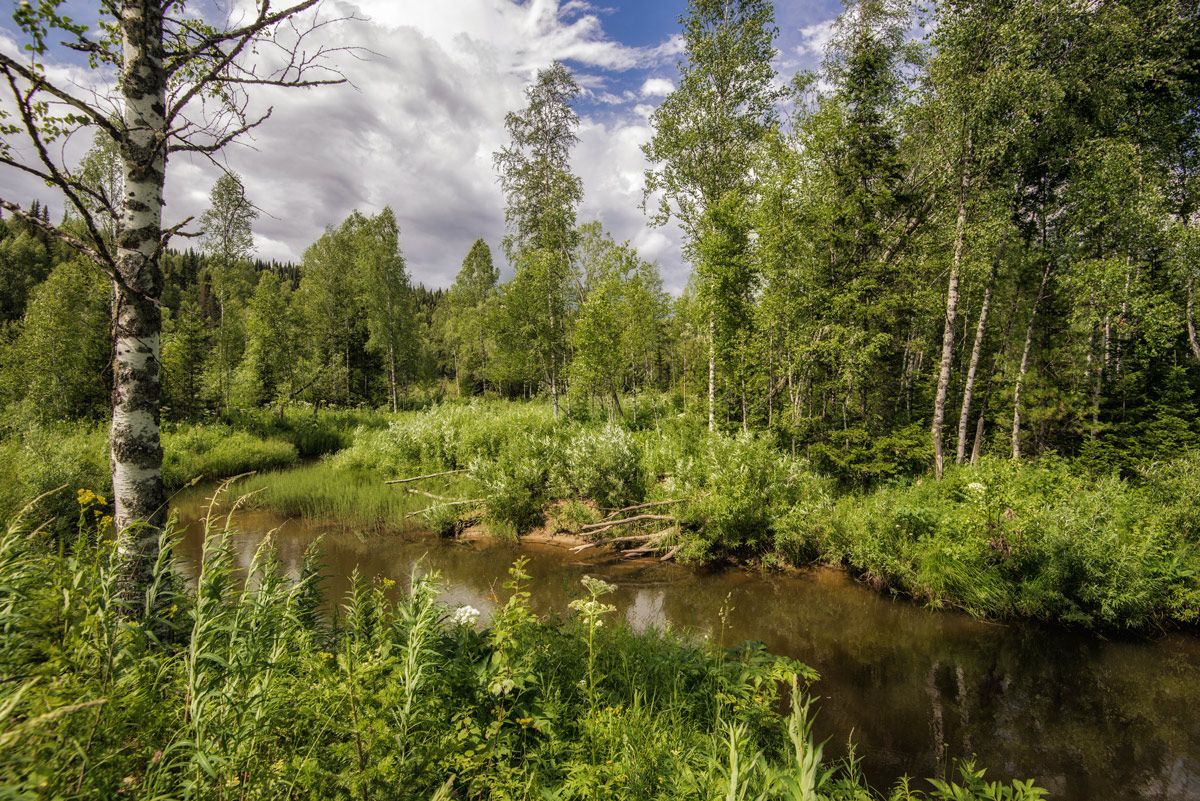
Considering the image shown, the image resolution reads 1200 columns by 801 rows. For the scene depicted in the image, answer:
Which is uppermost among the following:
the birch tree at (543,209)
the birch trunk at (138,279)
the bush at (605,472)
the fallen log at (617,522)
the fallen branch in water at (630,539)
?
the birch tree at (543,209)

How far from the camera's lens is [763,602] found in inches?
367

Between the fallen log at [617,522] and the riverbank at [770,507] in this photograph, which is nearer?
the riverbank at [770,507]

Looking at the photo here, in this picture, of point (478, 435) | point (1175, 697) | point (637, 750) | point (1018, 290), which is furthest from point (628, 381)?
point (637, 750)

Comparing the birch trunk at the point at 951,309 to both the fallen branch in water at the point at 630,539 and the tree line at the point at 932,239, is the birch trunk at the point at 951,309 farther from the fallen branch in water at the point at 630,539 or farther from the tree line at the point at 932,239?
the fallen branch in water at the point at 630,539

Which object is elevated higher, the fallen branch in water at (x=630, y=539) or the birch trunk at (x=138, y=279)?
the birch trunk at (x=138, y=279)

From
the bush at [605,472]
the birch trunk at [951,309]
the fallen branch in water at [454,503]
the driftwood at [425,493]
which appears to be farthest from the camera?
the driftwood at [425,493]

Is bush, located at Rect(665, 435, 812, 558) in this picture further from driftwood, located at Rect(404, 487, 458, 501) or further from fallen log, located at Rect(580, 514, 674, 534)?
driftwood, located at Rect(404, 487, 458, 501)

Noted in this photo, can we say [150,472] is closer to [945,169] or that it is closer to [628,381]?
[945,169]

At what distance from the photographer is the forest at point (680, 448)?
2.50 meters

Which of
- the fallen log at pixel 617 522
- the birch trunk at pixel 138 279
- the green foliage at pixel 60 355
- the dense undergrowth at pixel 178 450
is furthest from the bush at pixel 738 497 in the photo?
the green foliage at pixel 60 355

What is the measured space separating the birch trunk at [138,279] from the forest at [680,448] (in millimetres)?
24

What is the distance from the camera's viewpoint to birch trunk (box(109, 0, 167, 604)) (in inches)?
138

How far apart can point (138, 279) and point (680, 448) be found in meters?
13.0

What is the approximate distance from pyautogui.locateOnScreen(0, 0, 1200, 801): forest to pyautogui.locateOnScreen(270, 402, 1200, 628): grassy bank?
0.30 ft
